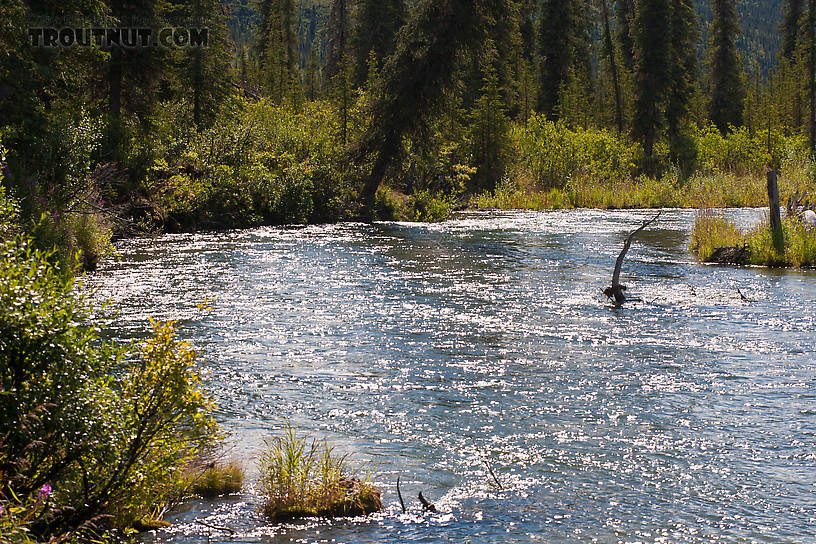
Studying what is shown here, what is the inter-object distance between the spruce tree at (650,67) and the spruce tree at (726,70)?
14.8 m

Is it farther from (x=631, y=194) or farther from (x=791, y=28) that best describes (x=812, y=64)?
(x=791, y=28)

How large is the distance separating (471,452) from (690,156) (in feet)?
165

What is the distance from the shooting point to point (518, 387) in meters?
10.8

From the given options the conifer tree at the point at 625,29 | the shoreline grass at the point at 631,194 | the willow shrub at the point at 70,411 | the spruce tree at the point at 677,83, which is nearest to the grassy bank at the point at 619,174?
the shoreline grass at the point at 631,194

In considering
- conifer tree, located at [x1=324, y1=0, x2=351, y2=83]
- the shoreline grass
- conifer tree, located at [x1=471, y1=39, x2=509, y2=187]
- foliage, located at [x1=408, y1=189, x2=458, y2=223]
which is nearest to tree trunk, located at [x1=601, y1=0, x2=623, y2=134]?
conifer tree, located at [x1=471, y1=39, x2=509, y2=187]

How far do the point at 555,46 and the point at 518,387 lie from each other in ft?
180

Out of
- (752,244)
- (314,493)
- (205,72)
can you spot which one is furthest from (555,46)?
(314,493)

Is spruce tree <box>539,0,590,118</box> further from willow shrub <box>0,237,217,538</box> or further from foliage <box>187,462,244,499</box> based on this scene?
willow shrub <box>0,237,217,538</box>

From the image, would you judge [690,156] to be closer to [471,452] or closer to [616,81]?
[616,81]

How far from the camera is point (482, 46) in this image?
36750 mm

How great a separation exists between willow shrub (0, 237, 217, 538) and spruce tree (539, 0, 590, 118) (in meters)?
57.6

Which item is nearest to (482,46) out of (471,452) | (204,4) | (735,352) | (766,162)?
(204,4)

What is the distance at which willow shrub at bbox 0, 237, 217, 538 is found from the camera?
5.20 metres

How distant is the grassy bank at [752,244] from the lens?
825 inches
